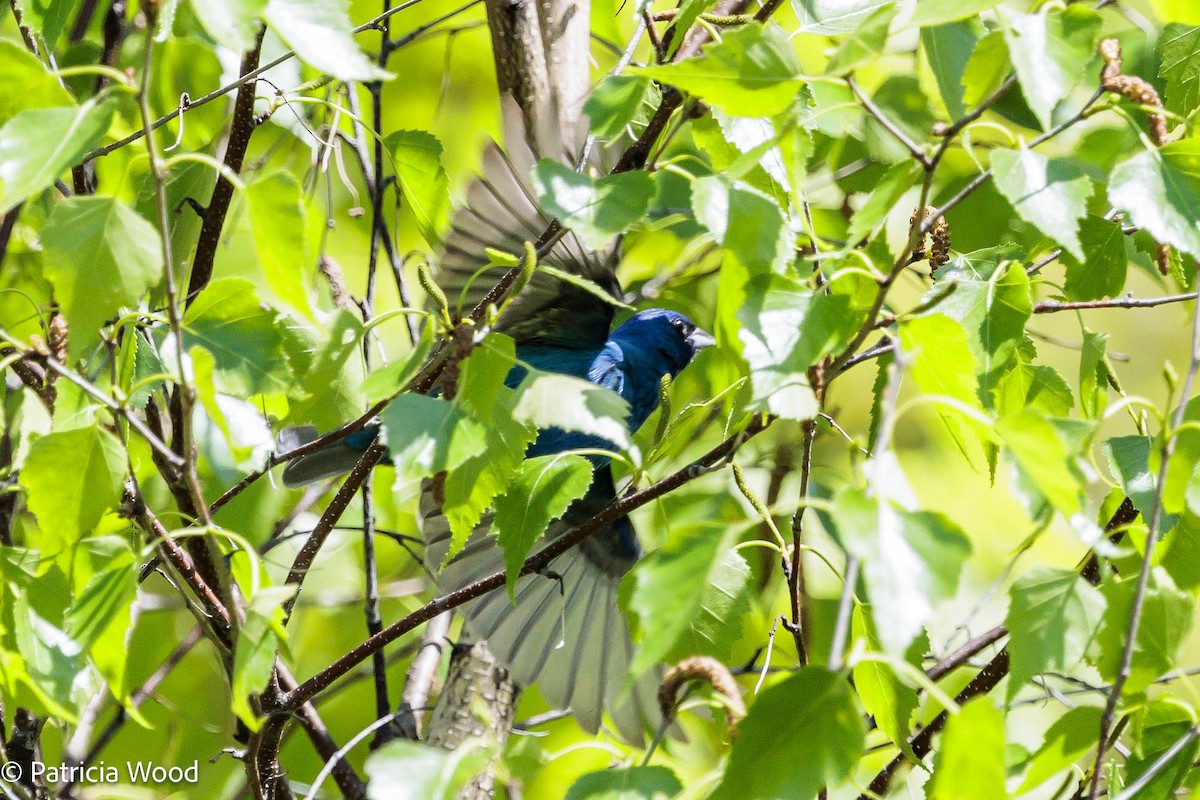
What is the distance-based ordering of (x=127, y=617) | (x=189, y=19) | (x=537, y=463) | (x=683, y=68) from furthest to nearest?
(x=189, y=19) → (x=537, y=463) → (x=127, y=617) → (x=683, y=68)

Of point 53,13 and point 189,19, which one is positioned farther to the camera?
point 189,19

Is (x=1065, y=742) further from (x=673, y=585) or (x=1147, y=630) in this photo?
(x=673, y=585)

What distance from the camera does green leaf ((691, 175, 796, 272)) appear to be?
1365 millimetres

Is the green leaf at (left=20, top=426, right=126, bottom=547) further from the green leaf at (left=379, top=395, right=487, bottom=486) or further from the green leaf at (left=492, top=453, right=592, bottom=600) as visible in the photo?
the green leaf at (left=492, top=453, right=592, bottom=600)

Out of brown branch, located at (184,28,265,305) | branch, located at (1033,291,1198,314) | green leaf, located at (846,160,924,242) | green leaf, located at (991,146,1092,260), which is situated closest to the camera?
green leaf, located at (991,146,1092,260)

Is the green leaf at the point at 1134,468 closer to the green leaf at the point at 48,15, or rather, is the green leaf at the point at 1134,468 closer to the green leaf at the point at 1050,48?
the green leaf at the point at 1050,48

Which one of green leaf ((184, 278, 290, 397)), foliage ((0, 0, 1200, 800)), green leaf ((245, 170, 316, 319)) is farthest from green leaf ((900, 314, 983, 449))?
green leaf ((184, 278, 290, 397))

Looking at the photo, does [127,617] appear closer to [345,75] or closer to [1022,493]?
[345,75]

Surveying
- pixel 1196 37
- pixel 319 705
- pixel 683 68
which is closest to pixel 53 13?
pixel 683 68

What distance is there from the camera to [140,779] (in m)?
3.06

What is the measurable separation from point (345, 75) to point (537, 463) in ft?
2.63

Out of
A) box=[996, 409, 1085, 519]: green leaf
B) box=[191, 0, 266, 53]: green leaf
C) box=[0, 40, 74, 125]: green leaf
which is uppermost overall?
box=[191, 0, 266, 53]: green leaf

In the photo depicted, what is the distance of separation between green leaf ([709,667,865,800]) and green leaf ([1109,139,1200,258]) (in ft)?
2.16

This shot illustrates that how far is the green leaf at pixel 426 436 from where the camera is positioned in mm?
1337
